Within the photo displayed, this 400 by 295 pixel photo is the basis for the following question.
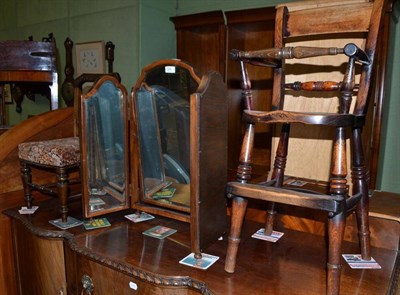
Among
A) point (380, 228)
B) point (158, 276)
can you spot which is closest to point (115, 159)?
point (158, 276)

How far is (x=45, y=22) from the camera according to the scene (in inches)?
162

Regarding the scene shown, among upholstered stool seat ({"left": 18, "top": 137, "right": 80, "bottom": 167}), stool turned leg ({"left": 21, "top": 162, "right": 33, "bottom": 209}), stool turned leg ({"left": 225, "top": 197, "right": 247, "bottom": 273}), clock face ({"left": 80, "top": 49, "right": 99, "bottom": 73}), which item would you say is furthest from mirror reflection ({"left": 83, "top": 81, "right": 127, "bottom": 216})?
clock face ({"left": 80, "top": 49, "right": 99, "bottom": 73})

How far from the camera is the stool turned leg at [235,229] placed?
113 cm

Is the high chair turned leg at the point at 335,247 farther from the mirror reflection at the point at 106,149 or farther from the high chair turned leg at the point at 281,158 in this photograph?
the mirror reflection at the point at 106,149

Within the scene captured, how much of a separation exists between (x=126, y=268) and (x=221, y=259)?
35 cm

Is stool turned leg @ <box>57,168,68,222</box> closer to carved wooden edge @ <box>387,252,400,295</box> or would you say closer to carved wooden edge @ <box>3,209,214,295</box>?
carved wooden edge @ <box>3,209,214,295</box>

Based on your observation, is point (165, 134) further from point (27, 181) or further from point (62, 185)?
point (27, 181)

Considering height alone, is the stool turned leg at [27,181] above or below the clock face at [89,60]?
below

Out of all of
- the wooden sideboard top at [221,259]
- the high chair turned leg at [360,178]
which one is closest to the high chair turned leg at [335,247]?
the wooden sideboard top at [221,259]

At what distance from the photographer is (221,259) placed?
4.18ft

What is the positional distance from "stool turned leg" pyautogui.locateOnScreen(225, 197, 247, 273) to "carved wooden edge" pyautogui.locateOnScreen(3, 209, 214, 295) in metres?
0.12

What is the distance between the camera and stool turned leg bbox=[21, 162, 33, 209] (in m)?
Result: 1.75

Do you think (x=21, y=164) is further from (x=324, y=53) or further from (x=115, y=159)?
(x=324, y=53)

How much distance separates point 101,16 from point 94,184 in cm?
258
